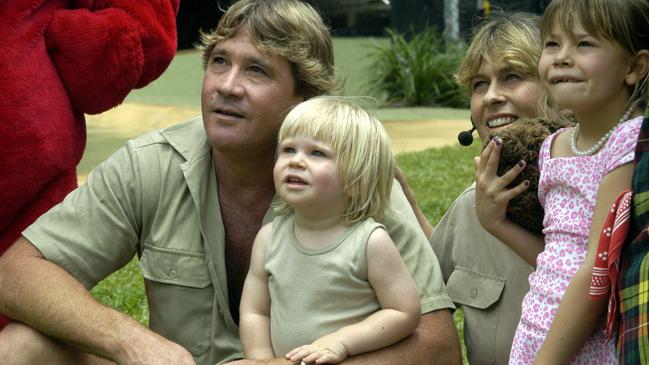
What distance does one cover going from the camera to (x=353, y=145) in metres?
3.04

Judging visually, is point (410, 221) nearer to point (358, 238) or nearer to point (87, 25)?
point (358, 238)

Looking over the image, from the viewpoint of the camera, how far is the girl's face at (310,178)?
9.89 ft

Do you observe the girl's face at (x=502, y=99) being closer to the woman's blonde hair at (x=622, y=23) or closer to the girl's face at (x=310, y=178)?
the girl's face at (x=310, y=178)

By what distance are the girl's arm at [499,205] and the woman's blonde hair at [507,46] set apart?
1.43 feet

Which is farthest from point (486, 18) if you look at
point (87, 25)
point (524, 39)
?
point (87, 25)

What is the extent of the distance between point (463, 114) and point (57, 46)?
8.33 meters

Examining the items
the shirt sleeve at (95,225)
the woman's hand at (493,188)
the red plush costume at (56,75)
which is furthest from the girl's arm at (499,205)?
the red plush costume at (56,75)

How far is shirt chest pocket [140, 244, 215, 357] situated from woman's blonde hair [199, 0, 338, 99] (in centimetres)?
59

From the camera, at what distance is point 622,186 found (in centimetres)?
250

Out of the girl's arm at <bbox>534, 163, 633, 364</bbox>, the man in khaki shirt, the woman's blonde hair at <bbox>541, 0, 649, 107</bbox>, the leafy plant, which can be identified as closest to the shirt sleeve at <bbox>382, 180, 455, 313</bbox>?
the man in khaki shirt

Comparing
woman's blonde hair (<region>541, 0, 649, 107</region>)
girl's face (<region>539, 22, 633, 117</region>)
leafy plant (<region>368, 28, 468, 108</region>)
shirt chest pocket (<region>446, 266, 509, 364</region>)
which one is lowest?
leafy plant (<region>368, 28, 468, 108</region>)

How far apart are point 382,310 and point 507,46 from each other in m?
0.89

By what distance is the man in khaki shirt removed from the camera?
3271mm

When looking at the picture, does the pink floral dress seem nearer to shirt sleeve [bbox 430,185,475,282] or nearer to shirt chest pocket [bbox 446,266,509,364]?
shirt chest pocket [bbox 446,266,509,364]
